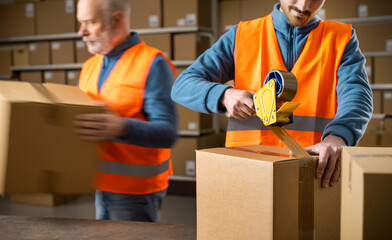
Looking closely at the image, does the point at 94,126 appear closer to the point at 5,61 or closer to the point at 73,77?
the point at 73,77

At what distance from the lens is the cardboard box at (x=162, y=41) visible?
3.45 m

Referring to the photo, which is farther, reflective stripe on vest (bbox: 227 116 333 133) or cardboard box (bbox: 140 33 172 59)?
cardboard box (bbox: 140 33 172 59)

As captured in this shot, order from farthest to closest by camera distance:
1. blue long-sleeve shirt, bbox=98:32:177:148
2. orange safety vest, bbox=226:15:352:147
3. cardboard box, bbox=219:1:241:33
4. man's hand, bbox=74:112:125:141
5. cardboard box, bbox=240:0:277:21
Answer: cardboard box, bbox=219:1:241:33
cardboard box, bbox=240:0:277:21
blue long-sleeve shirt, bbox=98:32:177:148
orange safety vest, bbox=226:15:352:147
man's hand, bbox=74:112:125:141

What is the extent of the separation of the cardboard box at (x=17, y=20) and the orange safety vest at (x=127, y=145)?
111 inches

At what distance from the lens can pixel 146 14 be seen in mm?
3547

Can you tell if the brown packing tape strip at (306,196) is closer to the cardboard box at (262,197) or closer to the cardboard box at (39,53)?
the cardboard box at (262,197)

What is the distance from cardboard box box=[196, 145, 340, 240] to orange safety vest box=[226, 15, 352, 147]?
387 millimetres

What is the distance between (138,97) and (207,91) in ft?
1.32

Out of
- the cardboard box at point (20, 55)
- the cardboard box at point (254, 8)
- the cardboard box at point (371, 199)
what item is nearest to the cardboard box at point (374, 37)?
the cardboard box at point (254, 8)

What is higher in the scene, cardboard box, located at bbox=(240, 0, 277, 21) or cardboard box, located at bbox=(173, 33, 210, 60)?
cardboard box, located at bbox=(240, 0, 277, 21)

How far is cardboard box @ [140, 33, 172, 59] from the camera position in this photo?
11.3 ft

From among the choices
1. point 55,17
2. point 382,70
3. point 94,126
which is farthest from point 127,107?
point 55,17

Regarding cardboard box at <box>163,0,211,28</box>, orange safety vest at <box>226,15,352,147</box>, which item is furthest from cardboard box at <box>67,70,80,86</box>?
orange safety vest at <box>226,15,352,147</box>

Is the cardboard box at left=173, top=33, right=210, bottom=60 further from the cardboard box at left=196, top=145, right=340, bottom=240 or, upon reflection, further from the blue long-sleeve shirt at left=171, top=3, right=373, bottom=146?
the cardboard box at left=196, top=145, right=340, bottom=240
